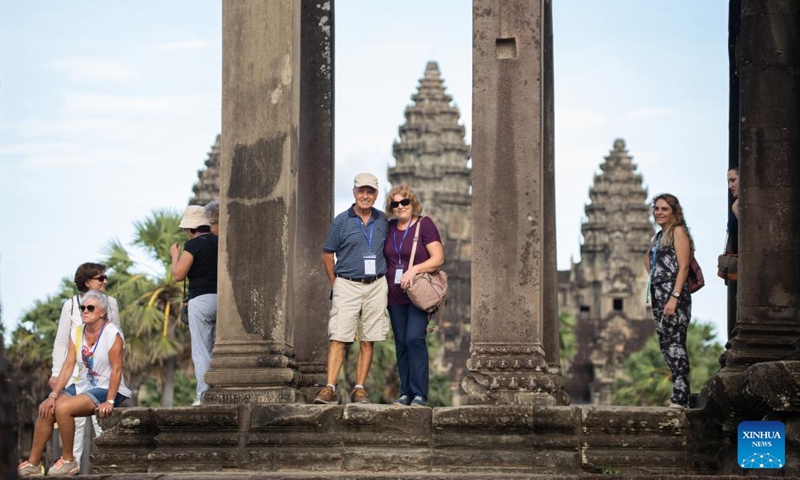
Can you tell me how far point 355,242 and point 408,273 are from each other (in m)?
0.51

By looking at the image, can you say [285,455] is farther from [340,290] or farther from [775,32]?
[775,32]

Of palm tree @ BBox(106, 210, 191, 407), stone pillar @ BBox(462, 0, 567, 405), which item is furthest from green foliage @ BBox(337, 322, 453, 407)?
stone pillar @ BBox(462, 0, 567, 405)

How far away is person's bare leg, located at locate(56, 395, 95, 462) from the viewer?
41.9 ft

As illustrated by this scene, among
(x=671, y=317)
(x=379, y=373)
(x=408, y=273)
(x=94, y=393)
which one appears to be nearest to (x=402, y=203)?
(x=408, y=273)

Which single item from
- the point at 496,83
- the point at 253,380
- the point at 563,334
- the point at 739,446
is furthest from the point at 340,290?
the point at 563,334

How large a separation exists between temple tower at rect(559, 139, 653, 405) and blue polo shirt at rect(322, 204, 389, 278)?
9624 centimetres

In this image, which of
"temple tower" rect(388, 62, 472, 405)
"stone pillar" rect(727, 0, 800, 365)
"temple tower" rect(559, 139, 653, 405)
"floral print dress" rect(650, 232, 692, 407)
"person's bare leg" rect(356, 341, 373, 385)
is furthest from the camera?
"temple tower" rect(388, 62, 472, 405)

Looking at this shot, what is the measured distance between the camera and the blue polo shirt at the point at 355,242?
44.2 feet

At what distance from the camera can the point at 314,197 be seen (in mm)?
15344

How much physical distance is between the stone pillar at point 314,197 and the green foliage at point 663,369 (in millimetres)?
45874

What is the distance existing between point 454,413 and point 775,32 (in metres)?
4.45

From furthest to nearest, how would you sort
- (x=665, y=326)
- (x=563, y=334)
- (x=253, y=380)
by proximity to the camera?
(x=563, y=334) < (x=665, y=326) < (x=253, y=380)

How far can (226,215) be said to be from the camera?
13.6m

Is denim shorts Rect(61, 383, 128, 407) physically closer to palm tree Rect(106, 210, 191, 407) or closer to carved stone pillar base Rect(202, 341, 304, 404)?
carved stone pillar base Rect(202, 341, 304, 404)
